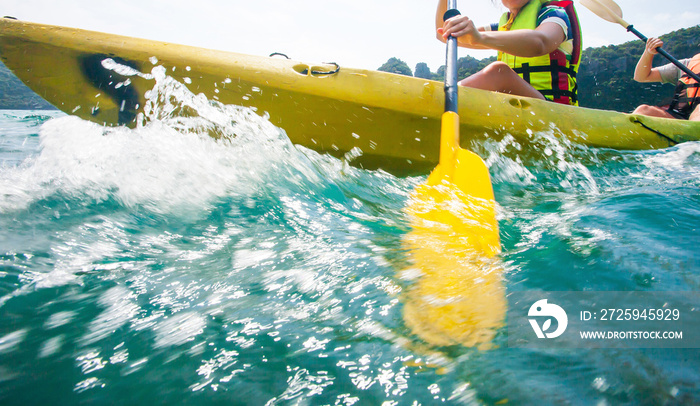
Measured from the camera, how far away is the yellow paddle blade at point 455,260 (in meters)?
0.70

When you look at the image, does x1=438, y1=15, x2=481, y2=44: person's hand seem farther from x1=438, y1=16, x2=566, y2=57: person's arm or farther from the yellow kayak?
the yellow kayak

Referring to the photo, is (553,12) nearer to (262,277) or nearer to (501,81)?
(501,81)

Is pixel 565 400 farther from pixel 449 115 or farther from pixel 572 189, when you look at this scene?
pixel 572 189

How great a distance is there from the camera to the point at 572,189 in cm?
193

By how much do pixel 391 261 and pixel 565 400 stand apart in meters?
0.49

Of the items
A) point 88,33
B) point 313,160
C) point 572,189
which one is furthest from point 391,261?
point 88,33

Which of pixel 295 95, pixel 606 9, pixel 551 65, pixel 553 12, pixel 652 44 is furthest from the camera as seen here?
pixel 606 9

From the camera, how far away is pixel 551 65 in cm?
246

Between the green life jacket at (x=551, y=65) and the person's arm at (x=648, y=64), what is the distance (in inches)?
60.8

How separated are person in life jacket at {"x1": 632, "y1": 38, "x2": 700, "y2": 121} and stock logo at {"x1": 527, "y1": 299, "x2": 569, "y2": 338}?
10.7 feet

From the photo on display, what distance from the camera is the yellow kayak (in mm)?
1820

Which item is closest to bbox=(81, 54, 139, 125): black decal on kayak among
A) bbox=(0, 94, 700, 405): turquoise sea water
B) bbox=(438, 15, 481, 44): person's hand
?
bbox=(0, 94, 700, 405): turquoise sea water

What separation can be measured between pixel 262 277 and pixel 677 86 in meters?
4.66

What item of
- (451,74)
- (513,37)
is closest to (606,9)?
(513,37)
